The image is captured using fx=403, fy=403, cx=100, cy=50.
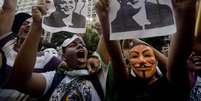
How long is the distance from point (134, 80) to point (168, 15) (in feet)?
1.69

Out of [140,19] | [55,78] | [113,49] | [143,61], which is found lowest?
[55,78]

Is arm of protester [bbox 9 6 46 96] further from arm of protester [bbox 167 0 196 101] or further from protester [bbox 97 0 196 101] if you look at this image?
arm of protester [bbox 167 0 196 101]

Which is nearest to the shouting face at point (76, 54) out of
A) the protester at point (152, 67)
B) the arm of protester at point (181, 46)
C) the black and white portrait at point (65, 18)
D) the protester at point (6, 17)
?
the black and white portrait at point (65, 18)

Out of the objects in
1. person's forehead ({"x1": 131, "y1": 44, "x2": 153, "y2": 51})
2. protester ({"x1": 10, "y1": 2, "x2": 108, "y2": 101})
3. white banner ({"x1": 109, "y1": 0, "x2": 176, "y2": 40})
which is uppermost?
white banner ({"x1": 109, "y1": 0, "x2": 176, "y2": 40})

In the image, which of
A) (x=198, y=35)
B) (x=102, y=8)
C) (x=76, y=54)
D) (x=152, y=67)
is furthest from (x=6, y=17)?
(x=198, y=35)

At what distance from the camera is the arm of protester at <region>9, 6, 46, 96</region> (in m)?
2.83

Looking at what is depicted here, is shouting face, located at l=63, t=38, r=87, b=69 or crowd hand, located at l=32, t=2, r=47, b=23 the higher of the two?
crowd hand, located at l=32, t=2, r=47, b=23

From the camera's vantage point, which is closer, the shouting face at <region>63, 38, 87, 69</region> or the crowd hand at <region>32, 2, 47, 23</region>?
the crowd hand at <region>32, 2, 47, 23</region>

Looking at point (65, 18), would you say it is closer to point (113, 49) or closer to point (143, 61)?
point (113, 49)

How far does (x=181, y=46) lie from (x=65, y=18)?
3.36ft

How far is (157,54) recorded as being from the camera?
116 inches

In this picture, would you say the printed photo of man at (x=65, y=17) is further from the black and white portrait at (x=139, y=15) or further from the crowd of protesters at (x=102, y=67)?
the black and white portrait at (x=139, y=15)

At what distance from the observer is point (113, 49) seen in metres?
2.64

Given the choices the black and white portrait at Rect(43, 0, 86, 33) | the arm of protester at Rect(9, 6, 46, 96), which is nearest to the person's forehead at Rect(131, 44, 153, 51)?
the black and white portrait at Rect(43, 0, 86, 33)
